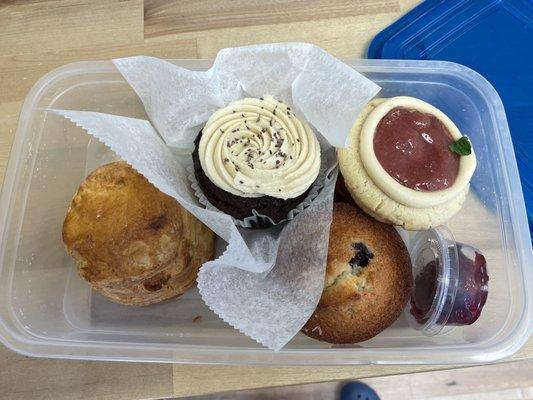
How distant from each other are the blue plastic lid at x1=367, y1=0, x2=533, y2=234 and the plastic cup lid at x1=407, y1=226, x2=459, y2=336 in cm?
36

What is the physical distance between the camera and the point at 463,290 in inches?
34.1

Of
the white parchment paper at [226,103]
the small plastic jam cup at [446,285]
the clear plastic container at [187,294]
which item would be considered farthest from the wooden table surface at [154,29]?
the small plastic jam cup at [446,285]

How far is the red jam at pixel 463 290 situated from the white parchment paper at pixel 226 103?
0.23 m

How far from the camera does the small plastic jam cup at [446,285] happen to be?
2.85ft

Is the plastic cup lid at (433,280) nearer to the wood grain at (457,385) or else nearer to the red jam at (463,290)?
the red jam at (463,290)

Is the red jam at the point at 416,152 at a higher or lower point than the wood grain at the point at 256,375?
higher

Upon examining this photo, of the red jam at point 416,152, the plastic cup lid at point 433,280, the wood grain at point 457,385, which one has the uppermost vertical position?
the red jam at point 416,152

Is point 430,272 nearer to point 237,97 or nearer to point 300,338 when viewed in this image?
point 300,338

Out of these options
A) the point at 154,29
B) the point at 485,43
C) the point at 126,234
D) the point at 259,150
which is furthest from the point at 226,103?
the point at 485,43

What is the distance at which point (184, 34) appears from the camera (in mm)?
1210

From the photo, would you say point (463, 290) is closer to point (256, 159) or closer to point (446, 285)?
point (446, 285)

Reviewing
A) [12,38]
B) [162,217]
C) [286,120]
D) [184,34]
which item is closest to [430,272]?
[286,120]

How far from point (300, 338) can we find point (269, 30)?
0.73 metres

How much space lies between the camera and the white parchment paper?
0.81 metres
